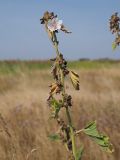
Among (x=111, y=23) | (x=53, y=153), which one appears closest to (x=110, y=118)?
(x=53, y=153)

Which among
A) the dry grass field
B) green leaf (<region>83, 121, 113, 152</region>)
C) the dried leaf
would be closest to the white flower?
the dried leaf

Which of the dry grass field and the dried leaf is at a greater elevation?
the dried leaf

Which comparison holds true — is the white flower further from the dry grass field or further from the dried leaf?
the dry grass field

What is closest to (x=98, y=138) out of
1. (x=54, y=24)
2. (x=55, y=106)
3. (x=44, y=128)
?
(x=55, y=106)

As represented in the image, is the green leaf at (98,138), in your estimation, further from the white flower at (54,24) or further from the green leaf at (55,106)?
the white flower at (54,24)

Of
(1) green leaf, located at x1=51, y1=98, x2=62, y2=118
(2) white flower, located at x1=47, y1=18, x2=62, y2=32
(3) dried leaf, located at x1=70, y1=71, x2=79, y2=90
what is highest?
(2) white flower, located at x1=47, y1=18, x2=62, y2=32

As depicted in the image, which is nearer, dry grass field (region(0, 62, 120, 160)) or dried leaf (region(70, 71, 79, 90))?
dried leaf (region(70, 71, 79, 90))

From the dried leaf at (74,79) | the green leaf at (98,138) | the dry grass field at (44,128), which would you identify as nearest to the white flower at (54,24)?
the dried leaf at (74,79)

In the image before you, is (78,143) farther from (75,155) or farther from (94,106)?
(75,155)
